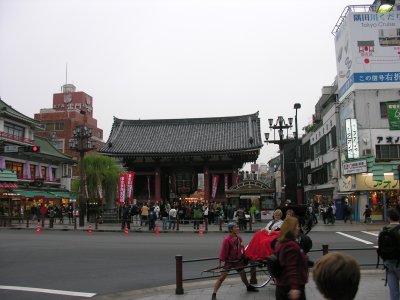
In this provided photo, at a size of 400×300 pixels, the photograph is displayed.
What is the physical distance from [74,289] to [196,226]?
19045 millimetres

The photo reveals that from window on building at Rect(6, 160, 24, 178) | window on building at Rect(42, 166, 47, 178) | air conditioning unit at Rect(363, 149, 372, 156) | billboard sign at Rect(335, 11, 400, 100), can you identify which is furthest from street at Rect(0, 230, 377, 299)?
window on building at Rect(42, 166, 47, 178)

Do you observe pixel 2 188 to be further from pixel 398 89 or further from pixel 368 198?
pixel 398 89

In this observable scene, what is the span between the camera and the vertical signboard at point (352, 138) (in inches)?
1242

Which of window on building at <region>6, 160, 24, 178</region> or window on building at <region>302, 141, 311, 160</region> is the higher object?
window on building at <region>302, 141, 311, 160</region>

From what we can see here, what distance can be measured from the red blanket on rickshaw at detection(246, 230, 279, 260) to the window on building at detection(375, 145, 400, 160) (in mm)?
25717

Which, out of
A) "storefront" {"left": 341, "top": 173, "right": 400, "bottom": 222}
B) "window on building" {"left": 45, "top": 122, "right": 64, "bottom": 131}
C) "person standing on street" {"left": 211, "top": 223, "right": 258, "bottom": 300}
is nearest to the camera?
"person standing on street" {"left": 211, "top": 223, "right": 258, "bottom": 300}

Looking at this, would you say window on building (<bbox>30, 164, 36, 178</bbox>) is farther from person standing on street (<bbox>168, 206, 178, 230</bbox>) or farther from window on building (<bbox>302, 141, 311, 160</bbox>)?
window on building (<bbox>302, 141, 311, 160</bbox>)

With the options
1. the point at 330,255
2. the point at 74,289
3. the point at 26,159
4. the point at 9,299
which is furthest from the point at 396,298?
the point at 26,159

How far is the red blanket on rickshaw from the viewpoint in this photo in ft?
29.7

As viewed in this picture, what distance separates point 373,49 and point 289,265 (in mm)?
31671

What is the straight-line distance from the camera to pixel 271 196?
34469 millimetres

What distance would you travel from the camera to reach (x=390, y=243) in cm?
666

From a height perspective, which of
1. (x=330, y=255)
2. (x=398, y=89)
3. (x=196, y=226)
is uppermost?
(x=398, y=89)

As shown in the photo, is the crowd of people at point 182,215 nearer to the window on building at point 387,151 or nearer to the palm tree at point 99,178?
the palm tree at point 99,178
